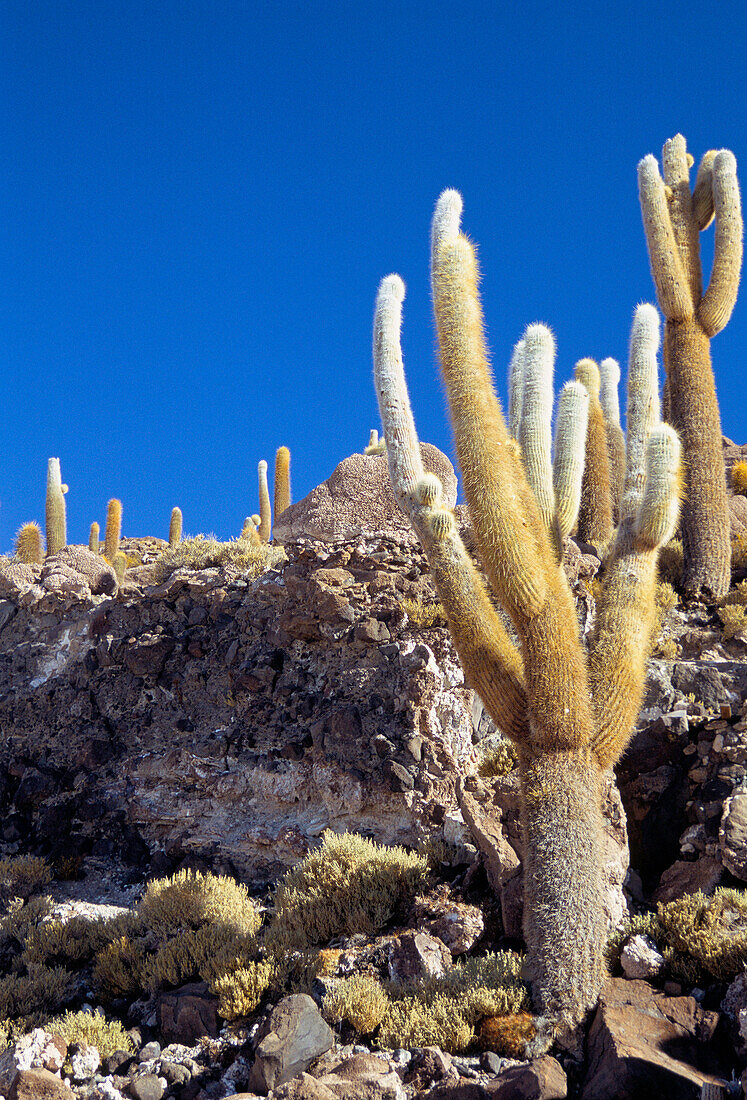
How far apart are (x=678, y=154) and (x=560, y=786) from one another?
11806 mm

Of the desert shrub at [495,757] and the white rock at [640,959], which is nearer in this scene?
the white rock at [640,959]

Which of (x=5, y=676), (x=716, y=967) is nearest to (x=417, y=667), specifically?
(x=716, y=967)

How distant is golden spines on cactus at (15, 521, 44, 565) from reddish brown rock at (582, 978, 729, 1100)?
15.3 m

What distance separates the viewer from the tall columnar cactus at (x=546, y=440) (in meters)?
7.31

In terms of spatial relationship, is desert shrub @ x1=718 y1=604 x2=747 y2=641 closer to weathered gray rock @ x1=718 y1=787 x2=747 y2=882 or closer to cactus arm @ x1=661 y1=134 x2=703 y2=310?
weathered gray rock @ x1=718 y1=787 x2=747 y2=882

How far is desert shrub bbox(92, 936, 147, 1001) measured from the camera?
24.4 ft

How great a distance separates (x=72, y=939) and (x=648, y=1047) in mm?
6030

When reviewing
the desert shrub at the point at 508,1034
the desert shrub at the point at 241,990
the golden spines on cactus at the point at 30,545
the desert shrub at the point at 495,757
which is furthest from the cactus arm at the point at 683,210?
the golden spines on cactus at the point at 30,545

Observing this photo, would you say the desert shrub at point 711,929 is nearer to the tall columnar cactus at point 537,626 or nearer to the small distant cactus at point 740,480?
the tall columnar cactus at point 537,626

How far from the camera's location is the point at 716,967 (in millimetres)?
5719

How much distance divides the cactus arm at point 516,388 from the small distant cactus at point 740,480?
34.9 ft

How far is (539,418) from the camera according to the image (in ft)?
24.6

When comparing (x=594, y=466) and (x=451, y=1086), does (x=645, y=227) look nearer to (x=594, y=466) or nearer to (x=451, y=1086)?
(x=594, y=466)

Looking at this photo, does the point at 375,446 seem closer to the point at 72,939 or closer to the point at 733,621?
the point at 733,621
